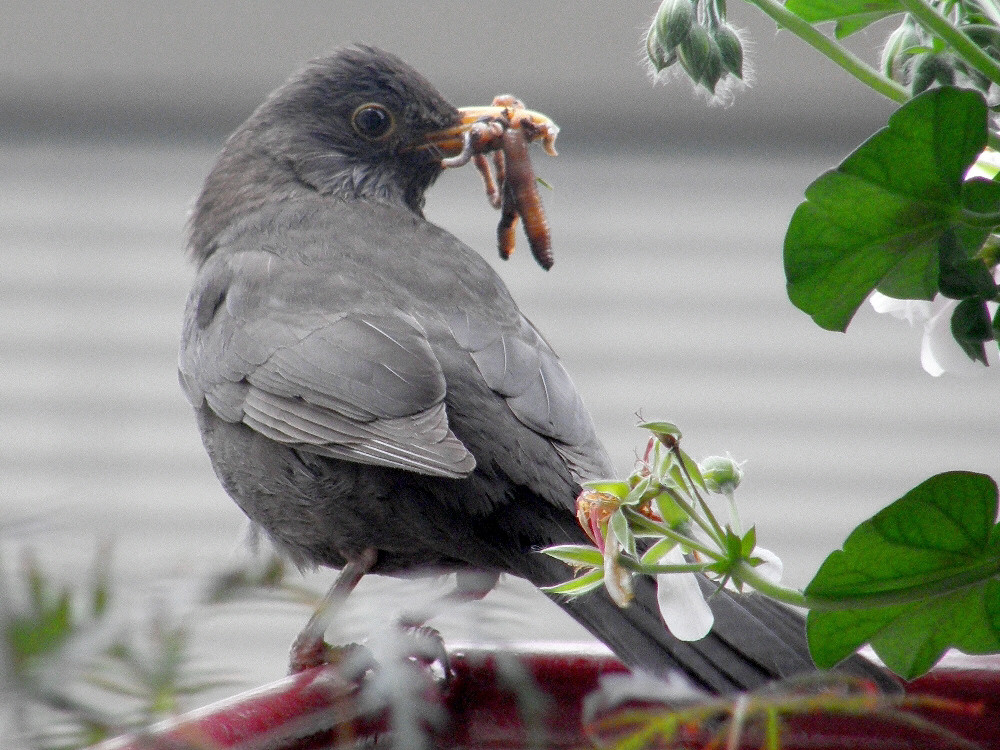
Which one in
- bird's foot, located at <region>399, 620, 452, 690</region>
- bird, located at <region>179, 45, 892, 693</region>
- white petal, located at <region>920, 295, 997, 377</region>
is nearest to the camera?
white petal, located at <region>920, 295, 997, 377</region>

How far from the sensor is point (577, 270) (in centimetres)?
796

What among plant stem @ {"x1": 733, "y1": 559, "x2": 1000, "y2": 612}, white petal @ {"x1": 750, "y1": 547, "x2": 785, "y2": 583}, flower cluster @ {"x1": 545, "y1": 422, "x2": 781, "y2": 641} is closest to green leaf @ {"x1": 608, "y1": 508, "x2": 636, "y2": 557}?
flower cluster @ {"x1": 545, "y1": 422, "x2": 781, "y2": 641}

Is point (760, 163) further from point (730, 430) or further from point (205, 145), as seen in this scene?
point (205, 145)

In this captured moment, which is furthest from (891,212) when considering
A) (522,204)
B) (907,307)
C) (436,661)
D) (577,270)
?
(577,270)

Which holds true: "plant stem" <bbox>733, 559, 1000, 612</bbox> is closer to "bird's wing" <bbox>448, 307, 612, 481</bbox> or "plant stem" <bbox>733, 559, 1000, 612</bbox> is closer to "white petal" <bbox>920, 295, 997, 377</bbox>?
"white petal" <bbox>920, 295, 997, 377</bbox>

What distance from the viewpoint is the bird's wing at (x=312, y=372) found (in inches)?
103

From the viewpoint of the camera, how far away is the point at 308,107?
4027mm

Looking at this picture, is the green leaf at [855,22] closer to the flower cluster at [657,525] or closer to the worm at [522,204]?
the flower cluster at [657,525]

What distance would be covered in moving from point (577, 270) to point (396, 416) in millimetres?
5386

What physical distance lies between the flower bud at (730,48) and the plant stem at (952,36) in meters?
0.35

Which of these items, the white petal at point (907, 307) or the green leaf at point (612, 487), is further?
the white petal at point (907, 307)

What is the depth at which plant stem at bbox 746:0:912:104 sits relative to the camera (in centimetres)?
138

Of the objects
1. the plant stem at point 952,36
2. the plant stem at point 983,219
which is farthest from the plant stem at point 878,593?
the plant stem at point 952,36

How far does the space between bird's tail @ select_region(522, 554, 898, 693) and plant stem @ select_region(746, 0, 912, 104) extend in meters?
0.86
